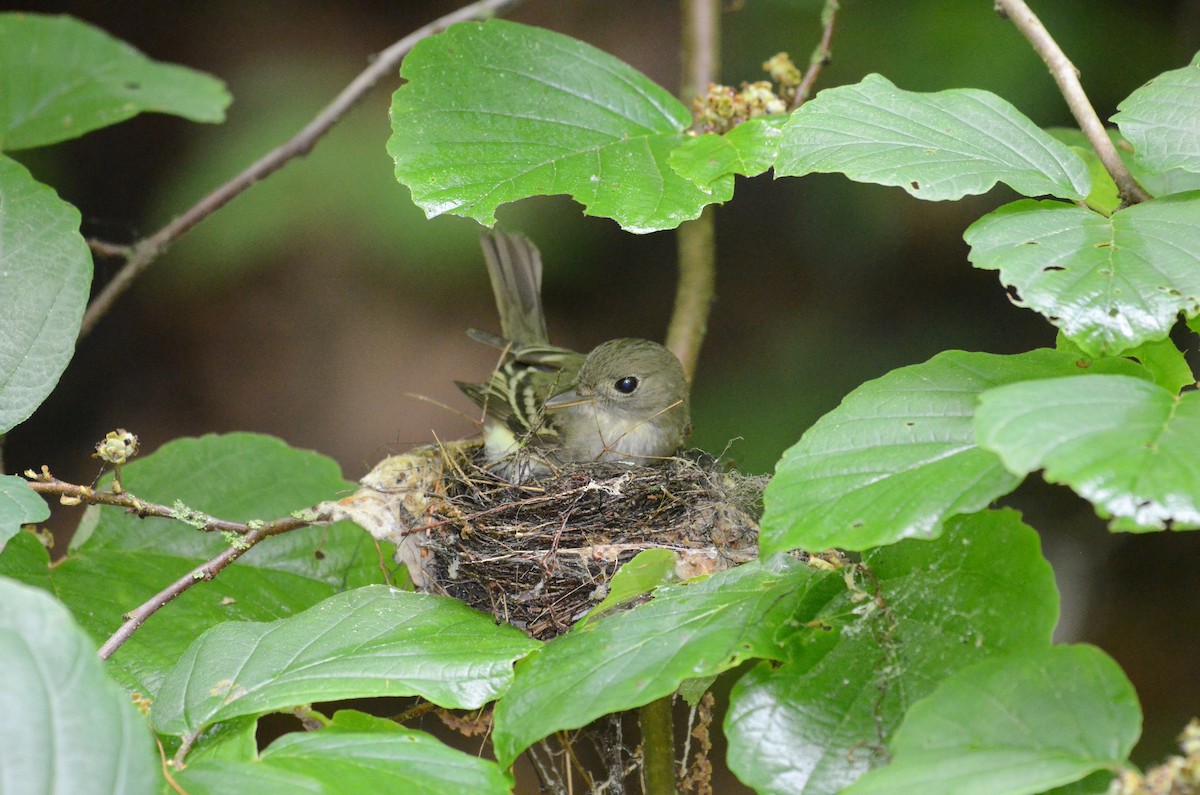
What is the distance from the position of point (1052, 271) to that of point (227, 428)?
15.2ft

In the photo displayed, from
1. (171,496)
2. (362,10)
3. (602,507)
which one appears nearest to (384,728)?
(171,496)

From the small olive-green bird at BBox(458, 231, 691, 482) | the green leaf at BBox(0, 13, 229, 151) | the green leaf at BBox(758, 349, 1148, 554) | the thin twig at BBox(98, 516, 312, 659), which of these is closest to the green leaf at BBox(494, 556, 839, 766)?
the green leaf at BBox(758, 349, 1148, 554)

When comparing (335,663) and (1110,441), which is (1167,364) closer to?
(1110,441)

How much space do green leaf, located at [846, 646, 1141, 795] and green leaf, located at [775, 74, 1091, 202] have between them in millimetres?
687

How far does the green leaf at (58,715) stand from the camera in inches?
41.8

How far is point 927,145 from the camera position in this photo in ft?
5.79

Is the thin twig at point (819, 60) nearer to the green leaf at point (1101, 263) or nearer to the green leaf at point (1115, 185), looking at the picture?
the green leaf at point (1115, 185)

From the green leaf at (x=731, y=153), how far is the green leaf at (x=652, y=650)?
79 centimetres

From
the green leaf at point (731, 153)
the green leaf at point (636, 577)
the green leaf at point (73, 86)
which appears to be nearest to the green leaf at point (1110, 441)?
the green leaf at point (636, 577)

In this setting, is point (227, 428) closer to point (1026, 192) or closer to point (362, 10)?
point (362, 10)

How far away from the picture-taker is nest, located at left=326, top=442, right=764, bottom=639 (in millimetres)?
2684

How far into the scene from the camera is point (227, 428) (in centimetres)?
543

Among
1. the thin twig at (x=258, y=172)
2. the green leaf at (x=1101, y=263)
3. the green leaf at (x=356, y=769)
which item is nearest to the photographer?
the green leaf at (x=356, y=769)

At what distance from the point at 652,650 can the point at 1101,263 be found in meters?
0.85
